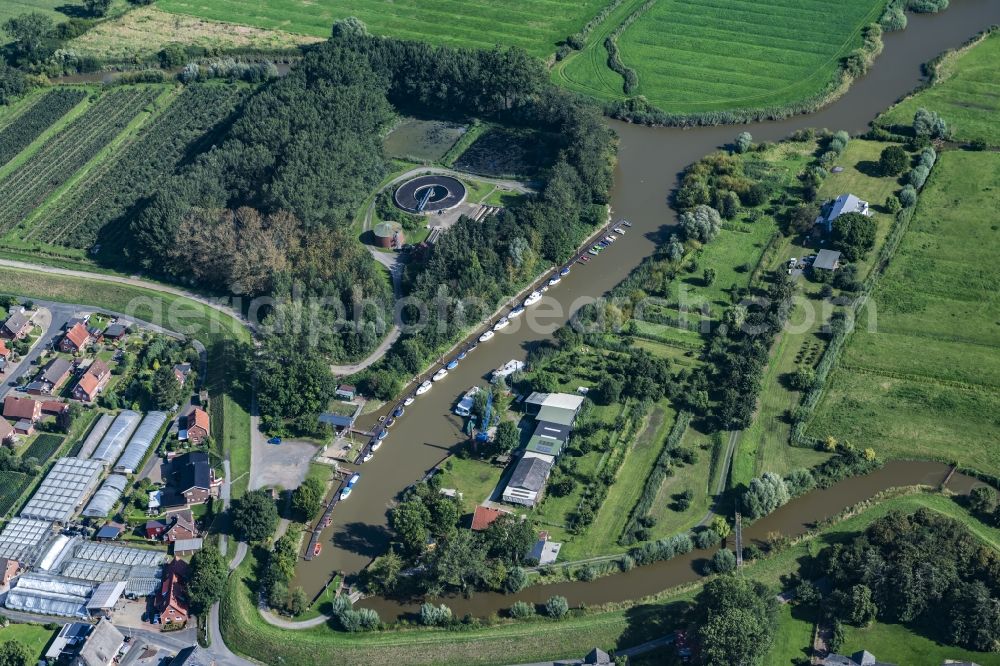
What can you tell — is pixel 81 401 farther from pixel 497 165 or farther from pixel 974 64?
pixel 974 64

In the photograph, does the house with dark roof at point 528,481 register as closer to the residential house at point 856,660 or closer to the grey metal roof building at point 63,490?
Answer: the residential house at point 856,660

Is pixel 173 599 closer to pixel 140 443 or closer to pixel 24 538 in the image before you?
pixel 24 538

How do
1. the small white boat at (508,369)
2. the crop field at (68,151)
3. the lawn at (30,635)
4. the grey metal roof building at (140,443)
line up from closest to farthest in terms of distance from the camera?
the lawn at (30,635), the grey metal roof building at (140,443), the small white boat at (508,369), the crop field at (68,151)

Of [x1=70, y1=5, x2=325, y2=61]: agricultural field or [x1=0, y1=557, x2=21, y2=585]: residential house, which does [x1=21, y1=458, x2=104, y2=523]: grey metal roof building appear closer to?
[x1=0, y1=557, x2=21, y2=585]: residential house

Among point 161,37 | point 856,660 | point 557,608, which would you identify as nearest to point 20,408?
point 557,608

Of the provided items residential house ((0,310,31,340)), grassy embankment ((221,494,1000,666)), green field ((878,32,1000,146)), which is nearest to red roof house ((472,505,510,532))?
grassy embankment ((221,494,1000,666))

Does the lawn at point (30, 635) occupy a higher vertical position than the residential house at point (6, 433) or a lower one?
lower

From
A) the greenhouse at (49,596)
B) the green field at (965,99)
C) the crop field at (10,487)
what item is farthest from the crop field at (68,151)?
the green field at (965,99)
